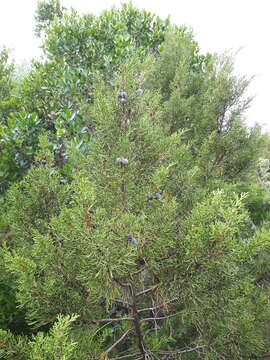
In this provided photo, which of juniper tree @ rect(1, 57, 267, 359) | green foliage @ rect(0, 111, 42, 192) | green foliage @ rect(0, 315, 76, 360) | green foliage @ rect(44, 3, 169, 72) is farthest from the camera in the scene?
green foliage @ rect(44, 3, 169, 72)

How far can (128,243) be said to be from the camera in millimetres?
1698

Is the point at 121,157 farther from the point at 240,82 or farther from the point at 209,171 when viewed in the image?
the point at 240,82

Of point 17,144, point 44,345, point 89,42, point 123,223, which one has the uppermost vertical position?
point 89,42

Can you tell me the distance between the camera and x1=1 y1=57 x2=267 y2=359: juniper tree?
5.35 feet

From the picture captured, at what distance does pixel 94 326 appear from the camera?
2.15m

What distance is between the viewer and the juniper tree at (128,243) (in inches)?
64.2

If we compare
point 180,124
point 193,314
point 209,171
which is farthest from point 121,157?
point 180,124

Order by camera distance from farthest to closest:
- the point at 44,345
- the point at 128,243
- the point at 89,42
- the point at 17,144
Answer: the point at 89,42
the point at 17,144
the point at 128,243
the point at 44,345

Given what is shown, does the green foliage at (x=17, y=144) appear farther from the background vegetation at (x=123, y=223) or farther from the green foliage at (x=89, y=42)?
the green foliage at (x=89, y=42)

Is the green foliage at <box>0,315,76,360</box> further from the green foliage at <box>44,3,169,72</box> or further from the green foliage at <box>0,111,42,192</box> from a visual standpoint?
the green foliage at <box>44,3,169,72</box>

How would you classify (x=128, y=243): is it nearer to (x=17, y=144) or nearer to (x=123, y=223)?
(x=123, y=223)

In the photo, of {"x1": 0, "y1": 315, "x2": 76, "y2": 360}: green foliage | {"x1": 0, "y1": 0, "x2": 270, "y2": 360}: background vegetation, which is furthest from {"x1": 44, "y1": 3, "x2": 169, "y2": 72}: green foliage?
{"x1": 0, "y1": 315, "x2": 76, "y2": 360}: green foliage

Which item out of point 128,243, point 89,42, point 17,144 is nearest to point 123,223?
point 128,243

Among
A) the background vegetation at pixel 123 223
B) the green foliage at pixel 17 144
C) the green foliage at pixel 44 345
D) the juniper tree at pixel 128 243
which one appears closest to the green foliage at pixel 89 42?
the background vegetation at pixel 123 223
